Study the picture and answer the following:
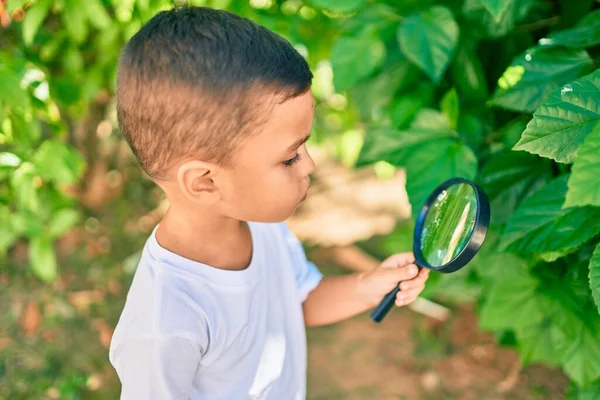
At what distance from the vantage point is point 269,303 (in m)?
1.73

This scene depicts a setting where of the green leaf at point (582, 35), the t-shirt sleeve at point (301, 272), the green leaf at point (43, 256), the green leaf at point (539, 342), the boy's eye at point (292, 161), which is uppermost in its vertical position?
the green leaf at point (582, 35)

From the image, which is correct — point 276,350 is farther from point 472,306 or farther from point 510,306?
point 472,306

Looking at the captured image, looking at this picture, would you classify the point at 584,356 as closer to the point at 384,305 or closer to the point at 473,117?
the point at 384,305

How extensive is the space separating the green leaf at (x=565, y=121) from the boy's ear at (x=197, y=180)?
0.63 meters

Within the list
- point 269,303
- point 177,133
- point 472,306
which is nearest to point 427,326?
point 472,306

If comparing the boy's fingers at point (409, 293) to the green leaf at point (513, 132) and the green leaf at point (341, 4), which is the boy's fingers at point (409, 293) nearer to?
the green leaf at point (513, 132)

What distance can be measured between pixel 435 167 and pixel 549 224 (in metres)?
0.35

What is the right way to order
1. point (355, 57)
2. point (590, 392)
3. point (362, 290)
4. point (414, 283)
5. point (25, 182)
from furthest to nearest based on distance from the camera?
point (25, 182) < point (355, 57) < point (590, 392) < point (362, 290) < point (414, 283)

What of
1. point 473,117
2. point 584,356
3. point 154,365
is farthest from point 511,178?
point 154,365

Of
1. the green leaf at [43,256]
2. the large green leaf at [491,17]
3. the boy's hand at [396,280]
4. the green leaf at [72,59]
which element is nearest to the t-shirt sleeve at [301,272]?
the boy's hand at [396,280]

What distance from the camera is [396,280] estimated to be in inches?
66.1

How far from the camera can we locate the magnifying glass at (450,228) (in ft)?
4.67

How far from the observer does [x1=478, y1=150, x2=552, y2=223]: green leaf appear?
1853 mm

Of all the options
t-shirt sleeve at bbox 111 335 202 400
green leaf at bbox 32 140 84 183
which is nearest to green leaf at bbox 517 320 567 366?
t-shirt sleeve at bbox 111 335 202 400
